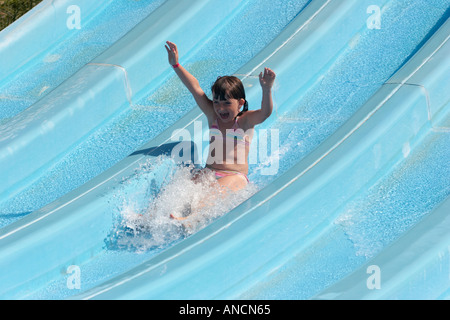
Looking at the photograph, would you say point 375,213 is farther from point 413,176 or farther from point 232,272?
point 232,272

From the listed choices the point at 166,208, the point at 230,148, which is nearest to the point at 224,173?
the point at 230,148

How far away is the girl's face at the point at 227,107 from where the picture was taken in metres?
3.59

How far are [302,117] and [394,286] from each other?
1.43 metres

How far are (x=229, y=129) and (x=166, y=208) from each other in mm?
526

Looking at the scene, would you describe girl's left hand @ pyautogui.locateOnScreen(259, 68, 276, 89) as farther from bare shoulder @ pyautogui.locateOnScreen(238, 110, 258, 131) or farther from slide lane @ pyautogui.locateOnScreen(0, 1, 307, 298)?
slide lane @ pyautogui.locateOnScreen(0, 1, 307, 298)

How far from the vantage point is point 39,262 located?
10.8 ft


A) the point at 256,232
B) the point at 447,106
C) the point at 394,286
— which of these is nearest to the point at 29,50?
the point at 256,232

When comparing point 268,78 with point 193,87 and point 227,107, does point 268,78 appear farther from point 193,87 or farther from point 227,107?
point 193,87

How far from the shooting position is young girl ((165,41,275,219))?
3556 mm

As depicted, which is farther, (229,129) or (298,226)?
(229,129)

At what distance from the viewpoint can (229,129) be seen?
3674 millimetres

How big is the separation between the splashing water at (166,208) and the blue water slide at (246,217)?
1.6 inches

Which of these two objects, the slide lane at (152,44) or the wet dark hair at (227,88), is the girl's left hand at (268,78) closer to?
the wet dark hair at (227,88)

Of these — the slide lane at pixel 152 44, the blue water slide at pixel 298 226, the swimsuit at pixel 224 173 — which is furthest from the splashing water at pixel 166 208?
the slide lane at pixel 152 44
